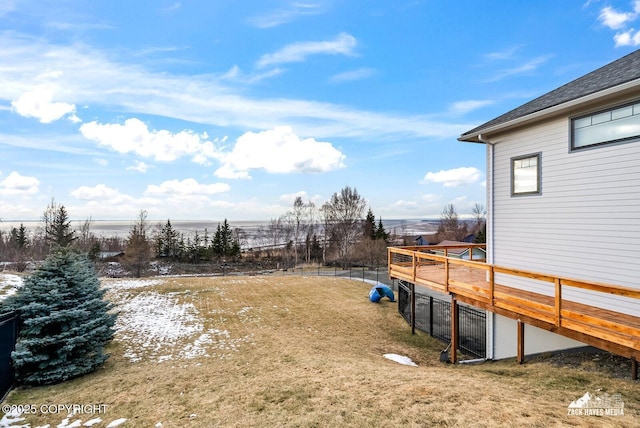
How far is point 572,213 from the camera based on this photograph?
637cm

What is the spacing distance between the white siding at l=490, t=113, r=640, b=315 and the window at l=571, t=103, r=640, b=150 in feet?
0.46

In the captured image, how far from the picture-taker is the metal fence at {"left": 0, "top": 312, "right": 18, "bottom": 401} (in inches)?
222

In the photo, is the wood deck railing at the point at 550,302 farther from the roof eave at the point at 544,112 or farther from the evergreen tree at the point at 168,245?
the evergreen tree at the point at 168,245

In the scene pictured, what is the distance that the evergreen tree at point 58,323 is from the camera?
6.20 metres

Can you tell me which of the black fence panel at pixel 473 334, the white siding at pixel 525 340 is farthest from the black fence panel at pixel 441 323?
the white siding at pixel 525 340

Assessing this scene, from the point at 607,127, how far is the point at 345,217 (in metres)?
35.0

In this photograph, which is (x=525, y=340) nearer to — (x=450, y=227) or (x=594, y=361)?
(x=594, y=361)

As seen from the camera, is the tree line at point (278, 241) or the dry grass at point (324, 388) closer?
the dry grass at point (324, 388)

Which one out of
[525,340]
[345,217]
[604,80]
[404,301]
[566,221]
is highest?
[604,80]

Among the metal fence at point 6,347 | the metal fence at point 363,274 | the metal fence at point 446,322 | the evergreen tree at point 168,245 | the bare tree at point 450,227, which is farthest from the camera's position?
the bare tree at point 450,227

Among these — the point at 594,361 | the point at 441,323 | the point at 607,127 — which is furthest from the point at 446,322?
the point at 607,127

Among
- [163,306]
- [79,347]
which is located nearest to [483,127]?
[79,347]

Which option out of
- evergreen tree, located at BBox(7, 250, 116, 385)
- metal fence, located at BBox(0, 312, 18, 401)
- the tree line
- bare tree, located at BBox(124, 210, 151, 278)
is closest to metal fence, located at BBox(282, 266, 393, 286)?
the tree line

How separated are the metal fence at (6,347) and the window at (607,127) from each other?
11.5 metres
